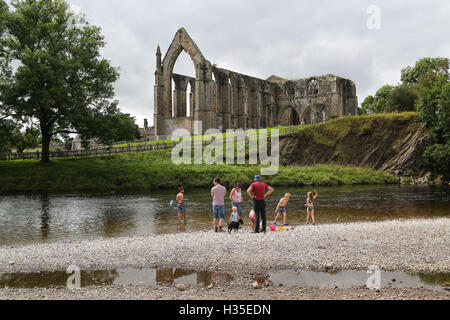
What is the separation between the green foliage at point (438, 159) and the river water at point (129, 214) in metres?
18.3

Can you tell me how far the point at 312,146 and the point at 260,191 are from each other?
122ft

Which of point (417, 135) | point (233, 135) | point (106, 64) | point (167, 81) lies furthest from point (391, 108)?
point (106, 64)

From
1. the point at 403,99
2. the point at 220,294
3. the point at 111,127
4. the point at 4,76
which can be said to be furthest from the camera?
the point at 403,99

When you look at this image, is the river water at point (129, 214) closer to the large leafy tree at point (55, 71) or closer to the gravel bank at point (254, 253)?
the gravel bank at point (254, 253)

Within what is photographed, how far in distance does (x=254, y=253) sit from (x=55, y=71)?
29.8 m

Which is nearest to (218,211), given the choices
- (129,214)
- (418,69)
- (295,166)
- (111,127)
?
(129,214)

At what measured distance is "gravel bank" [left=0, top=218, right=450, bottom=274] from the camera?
8.53 metres

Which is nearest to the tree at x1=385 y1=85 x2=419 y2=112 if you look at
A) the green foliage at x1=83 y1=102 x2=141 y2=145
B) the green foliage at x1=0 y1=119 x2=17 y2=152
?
the green foliage at x1=83 y1=102 x2=141 y2=145

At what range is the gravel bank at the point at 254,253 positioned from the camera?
28.0 ft

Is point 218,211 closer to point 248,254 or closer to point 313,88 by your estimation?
point 248,254

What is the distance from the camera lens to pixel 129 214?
18297mm

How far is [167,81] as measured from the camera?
193 feet

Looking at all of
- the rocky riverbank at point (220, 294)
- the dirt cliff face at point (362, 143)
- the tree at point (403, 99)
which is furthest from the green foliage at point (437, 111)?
the rocky riverbank at point (220, 294)

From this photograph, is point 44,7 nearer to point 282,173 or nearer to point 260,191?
point 282,173
